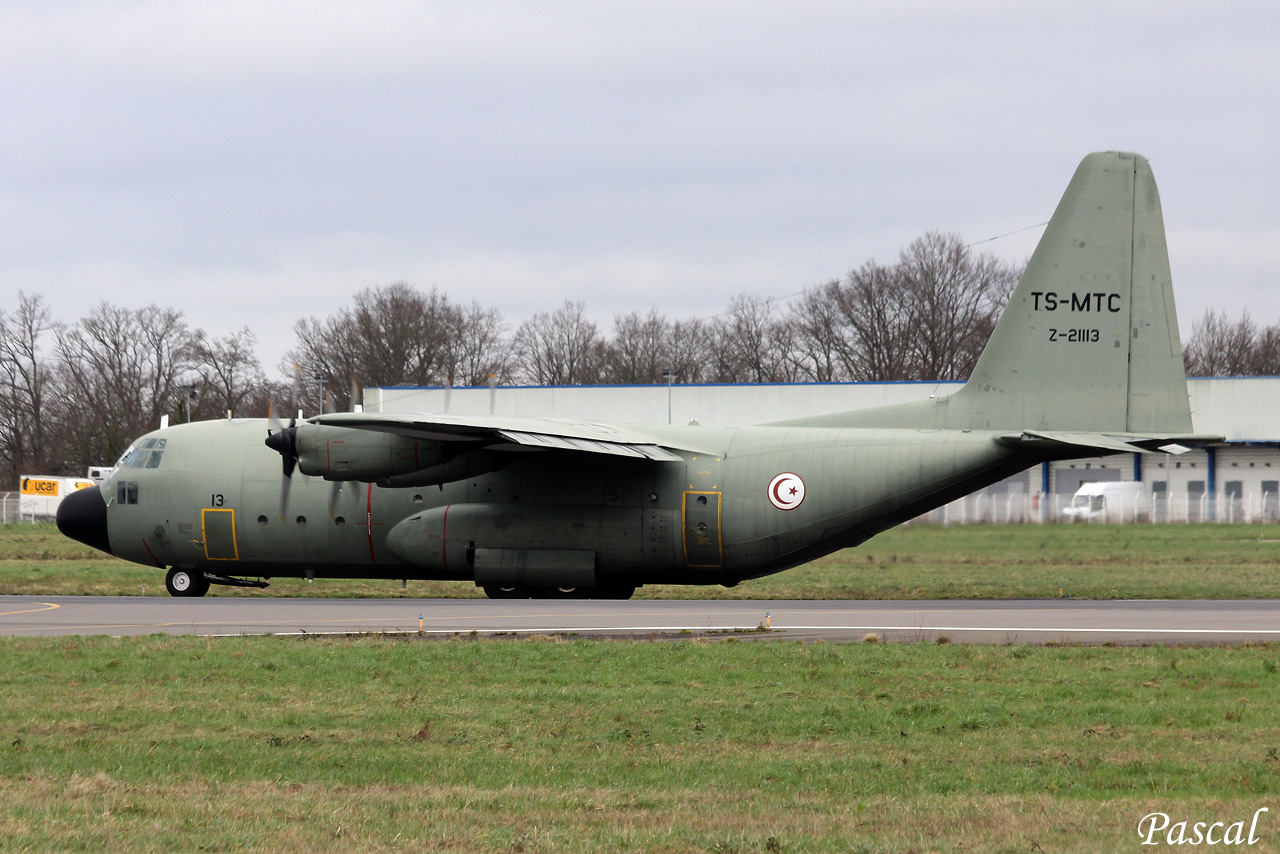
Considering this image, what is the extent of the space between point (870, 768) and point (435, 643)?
9040 mm

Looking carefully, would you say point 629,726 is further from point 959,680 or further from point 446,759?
point 959,680

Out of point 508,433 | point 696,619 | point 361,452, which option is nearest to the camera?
point 696,619

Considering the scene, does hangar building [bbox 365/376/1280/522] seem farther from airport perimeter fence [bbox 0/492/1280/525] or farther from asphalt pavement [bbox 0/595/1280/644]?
asphalt pavement [bbox 0/595/1280/644]

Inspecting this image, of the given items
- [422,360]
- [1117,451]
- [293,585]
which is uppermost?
[422,360]

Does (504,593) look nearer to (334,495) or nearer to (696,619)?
(334,495)

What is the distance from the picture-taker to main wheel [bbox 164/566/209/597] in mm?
27281

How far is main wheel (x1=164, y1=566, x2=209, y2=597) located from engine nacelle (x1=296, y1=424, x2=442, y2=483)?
6209 millimetres

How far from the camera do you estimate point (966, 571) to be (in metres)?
33.8

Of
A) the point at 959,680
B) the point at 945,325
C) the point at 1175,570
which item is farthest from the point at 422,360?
the point at 959,680

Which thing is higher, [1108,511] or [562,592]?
[1108,511]

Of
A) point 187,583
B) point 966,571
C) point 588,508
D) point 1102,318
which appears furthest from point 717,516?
point 966,571

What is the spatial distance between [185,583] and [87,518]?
263cm

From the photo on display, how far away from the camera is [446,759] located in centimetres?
1056

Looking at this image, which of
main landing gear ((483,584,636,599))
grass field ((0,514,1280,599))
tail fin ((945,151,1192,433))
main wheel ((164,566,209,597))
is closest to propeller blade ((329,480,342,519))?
main landing gear ((483,584,636,599))
